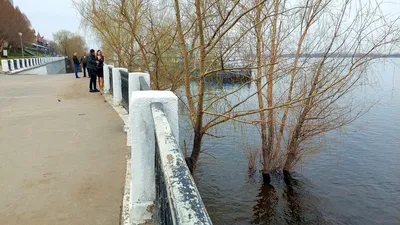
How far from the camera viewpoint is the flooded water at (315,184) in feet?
29.2

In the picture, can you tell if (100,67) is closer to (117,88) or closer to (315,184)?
(117,88)

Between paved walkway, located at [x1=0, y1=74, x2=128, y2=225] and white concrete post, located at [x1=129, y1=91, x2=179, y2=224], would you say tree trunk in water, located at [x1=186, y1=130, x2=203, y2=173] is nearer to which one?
paved walkway, located at [x1=0, y1=74, x2=128, y2=225]

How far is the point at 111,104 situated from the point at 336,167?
341 inches

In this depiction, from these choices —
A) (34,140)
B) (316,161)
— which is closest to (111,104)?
(34,140)

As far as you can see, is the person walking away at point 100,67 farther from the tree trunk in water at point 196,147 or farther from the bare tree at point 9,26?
the bare tree at point 9,26

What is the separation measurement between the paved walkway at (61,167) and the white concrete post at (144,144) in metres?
0.54

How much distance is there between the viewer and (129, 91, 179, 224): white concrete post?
2.62m

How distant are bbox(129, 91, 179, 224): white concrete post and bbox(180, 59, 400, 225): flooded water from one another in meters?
5.15

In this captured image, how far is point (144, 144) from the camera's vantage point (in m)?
2.67

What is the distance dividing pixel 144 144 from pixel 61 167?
96.8 inches

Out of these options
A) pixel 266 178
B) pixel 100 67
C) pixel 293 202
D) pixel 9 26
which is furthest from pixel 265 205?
pixel 9 26

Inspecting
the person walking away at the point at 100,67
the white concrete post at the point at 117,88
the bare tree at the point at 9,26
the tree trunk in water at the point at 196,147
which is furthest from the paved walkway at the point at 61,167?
the bare tree at the point at 9,26

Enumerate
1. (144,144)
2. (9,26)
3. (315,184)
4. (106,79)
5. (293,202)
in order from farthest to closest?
(9,26), (106,79), (315,184), (293,202), (144,144)

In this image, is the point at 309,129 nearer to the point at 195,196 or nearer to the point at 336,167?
the point at 336,167
